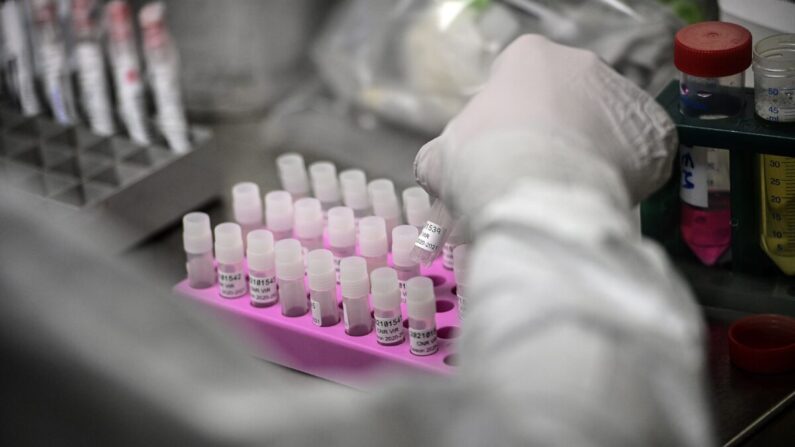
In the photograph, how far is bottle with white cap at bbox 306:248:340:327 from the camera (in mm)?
1188

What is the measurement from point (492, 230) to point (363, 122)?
98 centimetres

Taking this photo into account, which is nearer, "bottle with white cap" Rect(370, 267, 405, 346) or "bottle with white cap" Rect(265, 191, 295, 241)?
"bottle with white cap" Rect(370, 267, 405, 346)

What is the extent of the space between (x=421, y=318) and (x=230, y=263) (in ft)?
0.85

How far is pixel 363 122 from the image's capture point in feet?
5.64

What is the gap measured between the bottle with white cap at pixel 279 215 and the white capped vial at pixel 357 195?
7cm

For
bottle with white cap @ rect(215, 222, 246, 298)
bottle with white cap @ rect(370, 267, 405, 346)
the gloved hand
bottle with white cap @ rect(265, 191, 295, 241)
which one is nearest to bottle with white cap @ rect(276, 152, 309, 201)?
bottle with white cap @ rect(265, 191, 295, 241)

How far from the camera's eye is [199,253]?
1.30m

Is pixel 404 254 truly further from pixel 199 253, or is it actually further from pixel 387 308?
pixel 199 253

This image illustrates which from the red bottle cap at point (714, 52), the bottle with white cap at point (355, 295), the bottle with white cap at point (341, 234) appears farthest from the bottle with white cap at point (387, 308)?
the red bottle cap at point (714, 52)

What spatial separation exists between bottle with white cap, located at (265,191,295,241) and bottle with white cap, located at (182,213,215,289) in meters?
0.08

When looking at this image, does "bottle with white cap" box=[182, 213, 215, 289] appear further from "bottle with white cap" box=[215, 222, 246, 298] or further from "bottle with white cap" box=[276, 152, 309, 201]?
"bottle with white cap" box=[276, 152, 309, 201]

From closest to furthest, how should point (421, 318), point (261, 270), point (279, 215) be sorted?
point (421, 318)
point (261, 270)
point (279, 215)

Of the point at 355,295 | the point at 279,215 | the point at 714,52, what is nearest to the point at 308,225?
the point at 279,215

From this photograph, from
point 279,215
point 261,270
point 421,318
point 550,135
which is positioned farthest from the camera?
point 279,215
